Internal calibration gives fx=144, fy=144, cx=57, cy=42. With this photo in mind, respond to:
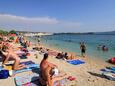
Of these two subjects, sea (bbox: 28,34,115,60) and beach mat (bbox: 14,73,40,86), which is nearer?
beach mat (bbox: 14,73,40,86)

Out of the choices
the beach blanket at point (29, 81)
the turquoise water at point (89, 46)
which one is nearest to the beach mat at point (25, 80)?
the beach blanket at point (29, 81)

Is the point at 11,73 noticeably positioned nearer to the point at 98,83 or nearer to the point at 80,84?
the point at 80,84

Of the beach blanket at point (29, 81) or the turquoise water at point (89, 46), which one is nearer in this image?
the beach blanket at point (29, 81)

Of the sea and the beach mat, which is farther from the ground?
the beach mat

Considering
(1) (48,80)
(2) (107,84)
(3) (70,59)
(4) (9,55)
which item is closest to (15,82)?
(1) (48,80)

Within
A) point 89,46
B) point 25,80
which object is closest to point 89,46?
point 89,46

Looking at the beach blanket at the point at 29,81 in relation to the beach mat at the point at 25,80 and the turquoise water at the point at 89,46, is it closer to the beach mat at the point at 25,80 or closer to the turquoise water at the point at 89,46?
the beach mat at the point at 25,80

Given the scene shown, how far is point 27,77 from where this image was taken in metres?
6.21

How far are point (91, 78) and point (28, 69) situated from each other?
319 cm

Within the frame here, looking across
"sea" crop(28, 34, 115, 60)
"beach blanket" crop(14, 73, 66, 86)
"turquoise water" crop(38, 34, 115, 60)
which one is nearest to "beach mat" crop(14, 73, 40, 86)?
"beach blanket" crop(14, 73, 66, 86)

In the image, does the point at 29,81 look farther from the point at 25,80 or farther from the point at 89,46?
the point at 89,46

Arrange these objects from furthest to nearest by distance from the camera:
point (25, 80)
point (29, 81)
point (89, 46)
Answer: point (89, 46) → point (25, 80) → point (29, 81)

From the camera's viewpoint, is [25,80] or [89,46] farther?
[89,46]

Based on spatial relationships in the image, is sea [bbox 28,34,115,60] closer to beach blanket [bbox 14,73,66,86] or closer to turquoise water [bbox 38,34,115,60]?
turquoise water [bbox 38,34,115,60]
